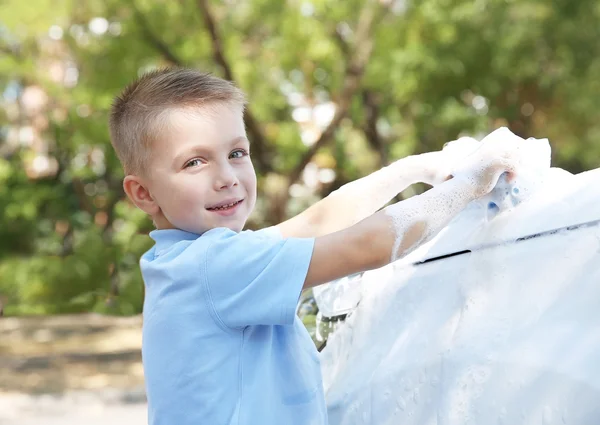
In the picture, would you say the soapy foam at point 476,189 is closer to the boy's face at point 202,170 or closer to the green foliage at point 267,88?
the boy's face at point 202,170

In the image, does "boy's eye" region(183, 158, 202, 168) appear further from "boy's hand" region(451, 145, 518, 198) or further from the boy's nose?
"boy's hand" region(451, 145, 518, 198)

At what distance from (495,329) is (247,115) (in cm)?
820

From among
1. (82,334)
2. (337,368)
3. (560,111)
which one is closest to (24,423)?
(82,334)

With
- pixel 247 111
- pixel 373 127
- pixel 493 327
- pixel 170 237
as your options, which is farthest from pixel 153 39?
pixel 493 327

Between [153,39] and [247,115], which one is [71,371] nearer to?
[247,115]

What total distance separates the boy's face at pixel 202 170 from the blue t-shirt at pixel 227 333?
53 millimetres

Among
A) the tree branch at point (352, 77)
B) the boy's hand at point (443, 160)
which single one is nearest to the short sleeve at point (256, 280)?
the boy's hand at point (443, 160)

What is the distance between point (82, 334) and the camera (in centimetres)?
1126

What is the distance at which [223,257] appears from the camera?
125cm

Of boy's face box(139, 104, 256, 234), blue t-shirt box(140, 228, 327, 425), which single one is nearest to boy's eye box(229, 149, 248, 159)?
boy's face box(139, 104, 256, 234)

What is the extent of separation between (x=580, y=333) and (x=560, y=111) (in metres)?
12.3

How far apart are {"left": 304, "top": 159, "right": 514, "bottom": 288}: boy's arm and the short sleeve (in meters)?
0.03

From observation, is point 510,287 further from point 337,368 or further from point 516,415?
point 337,368

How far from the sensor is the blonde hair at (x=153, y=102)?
1348 mm
